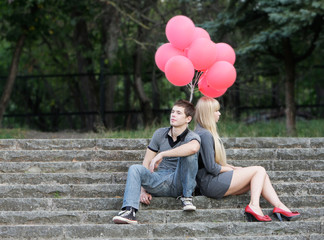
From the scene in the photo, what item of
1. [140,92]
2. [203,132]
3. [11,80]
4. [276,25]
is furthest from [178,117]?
[140,92]

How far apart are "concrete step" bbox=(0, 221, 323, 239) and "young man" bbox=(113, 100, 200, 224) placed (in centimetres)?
12

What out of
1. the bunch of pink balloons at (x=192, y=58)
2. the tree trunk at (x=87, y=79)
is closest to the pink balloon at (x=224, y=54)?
the bunch of pink balloons at (x=192, y=58)

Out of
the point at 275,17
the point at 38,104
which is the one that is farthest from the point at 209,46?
the point at 38,104

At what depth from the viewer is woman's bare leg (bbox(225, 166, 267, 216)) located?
4855mm

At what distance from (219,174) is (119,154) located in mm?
1757

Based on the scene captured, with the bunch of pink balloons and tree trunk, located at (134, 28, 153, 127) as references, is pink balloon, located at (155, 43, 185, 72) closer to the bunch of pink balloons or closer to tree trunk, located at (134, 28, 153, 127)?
the bunch of pink balloons

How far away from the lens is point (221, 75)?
5621mm

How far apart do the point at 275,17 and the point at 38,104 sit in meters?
7.76

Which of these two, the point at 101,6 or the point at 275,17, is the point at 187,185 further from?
the point at 101,6

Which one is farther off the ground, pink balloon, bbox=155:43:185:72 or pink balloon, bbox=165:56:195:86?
pink balloon, bbox=155:43:185:72

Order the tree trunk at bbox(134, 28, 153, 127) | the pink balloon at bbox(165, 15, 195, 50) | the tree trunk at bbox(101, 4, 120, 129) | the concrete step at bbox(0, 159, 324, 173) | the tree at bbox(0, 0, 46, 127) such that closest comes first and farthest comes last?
the pink balloon at bbox(165, 15, 195, 50)
the concrete step at bbox(0, 159, 324, 173)
the tree at bbox(0, 0, 46, 127)
the tree trunk at bbox(101, 4, 120, 129)
the tree trunk at bbox(134, 28, 153, 127)

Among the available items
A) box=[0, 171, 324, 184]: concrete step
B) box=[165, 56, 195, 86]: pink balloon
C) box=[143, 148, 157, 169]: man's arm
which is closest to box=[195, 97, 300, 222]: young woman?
box=[143, 148, 157, 169]: man's arm

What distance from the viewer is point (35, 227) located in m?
4.56

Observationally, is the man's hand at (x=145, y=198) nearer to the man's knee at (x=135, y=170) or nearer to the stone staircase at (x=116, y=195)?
the stone staircase at (x=116, y=195)
